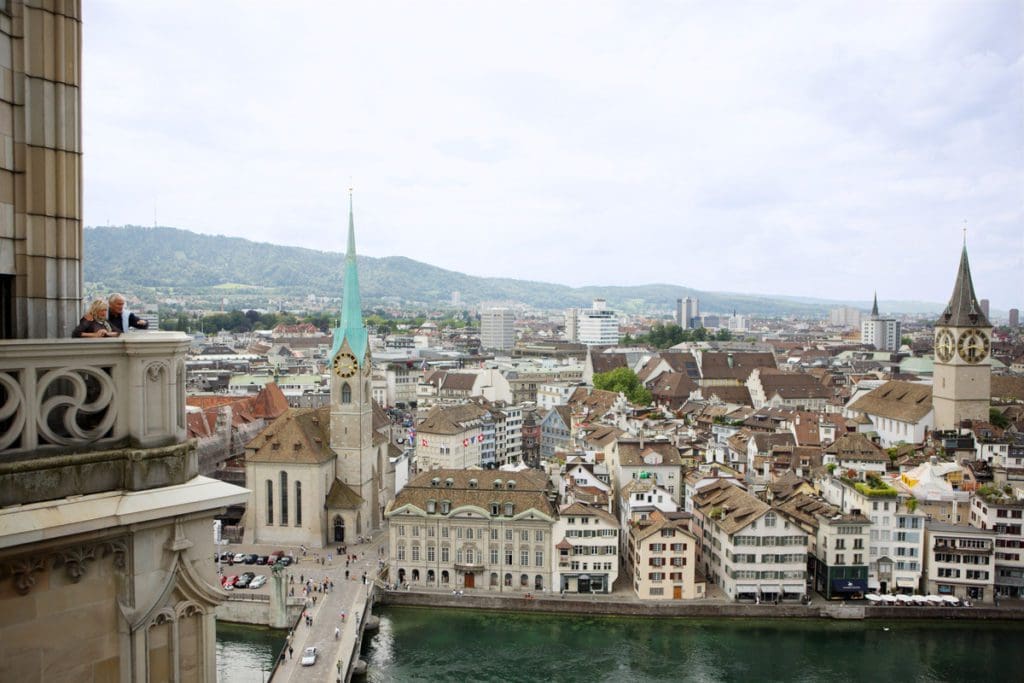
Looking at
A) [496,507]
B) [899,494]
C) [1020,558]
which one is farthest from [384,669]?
[1020,558]

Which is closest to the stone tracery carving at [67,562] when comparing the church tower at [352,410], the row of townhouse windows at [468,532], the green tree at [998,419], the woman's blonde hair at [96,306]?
the woman's blonde hair at [96,306]

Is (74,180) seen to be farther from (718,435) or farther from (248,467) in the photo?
(718,435)

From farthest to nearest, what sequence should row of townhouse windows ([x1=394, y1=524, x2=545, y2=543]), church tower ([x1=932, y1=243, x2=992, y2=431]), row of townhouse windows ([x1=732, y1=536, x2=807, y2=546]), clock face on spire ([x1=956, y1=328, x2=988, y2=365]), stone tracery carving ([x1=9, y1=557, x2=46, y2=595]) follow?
clock face on spire ([x1=956, y1=328, x2=988, y2=365]) < church tower ([x1=932, y1=243, x2=992, y2=431]) < row of townhouse windows ([x1=394, y1=524, x2=545, y2=543]) < row of townhouse windows ([x1=732, y1=536, x2=807, y2=546]) < stone tracery carving ([x1=9, y1=557, x2=46, y2=595])

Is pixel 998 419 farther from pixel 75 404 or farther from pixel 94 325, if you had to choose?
pixel 75 404

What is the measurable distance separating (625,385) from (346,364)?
40.8 m

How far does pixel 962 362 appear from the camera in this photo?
5466 cm

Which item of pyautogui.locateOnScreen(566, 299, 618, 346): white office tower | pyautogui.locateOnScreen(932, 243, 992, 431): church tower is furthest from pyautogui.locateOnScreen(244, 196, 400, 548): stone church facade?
pyautogui.locateOnScreen(566, 299, 618, 346): white office tower

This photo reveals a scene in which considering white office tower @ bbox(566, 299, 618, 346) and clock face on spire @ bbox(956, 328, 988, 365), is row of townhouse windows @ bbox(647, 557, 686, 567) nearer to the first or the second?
clock face on spire @ bbox(956, 328, 988, 365)

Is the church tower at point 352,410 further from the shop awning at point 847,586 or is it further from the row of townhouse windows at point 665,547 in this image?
the shop awning at point 847,586

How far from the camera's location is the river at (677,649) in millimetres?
27609

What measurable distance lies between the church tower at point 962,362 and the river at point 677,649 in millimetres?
24656

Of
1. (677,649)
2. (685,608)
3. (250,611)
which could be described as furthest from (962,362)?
(250,611)

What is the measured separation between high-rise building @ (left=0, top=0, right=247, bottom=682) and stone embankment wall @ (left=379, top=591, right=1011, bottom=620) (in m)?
29.5

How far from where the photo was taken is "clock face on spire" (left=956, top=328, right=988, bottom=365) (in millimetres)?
54969
